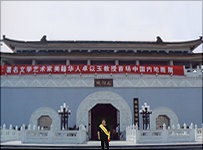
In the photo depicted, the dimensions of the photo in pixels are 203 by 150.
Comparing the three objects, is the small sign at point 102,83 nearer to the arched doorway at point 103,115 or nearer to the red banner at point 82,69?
the red banner at point 82,69

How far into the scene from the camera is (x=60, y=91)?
57.7ft

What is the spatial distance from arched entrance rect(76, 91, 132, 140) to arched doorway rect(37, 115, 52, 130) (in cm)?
206

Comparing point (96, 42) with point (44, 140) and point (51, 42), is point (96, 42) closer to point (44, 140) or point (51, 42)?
point (51, 42)

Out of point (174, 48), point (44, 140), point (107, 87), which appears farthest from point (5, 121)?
point (174, 48)

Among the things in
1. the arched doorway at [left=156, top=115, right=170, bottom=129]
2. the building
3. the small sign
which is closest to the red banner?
the building

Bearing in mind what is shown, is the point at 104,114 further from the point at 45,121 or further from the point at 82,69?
the point at 45,121

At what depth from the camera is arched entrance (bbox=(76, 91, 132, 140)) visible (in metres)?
17.2

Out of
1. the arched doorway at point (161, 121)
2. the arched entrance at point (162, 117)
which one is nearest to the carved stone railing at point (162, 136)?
the arched entrance at point (162, 117)

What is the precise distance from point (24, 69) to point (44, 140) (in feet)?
22.8

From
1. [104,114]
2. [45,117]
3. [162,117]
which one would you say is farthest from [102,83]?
[162,117]

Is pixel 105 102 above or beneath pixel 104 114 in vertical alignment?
above

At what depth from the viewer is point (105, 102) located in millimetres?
17562

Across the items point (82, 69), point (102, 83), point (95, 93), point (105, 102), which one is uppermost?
point (82, 69)

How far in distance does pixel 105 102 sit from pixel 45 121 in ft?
14.6
